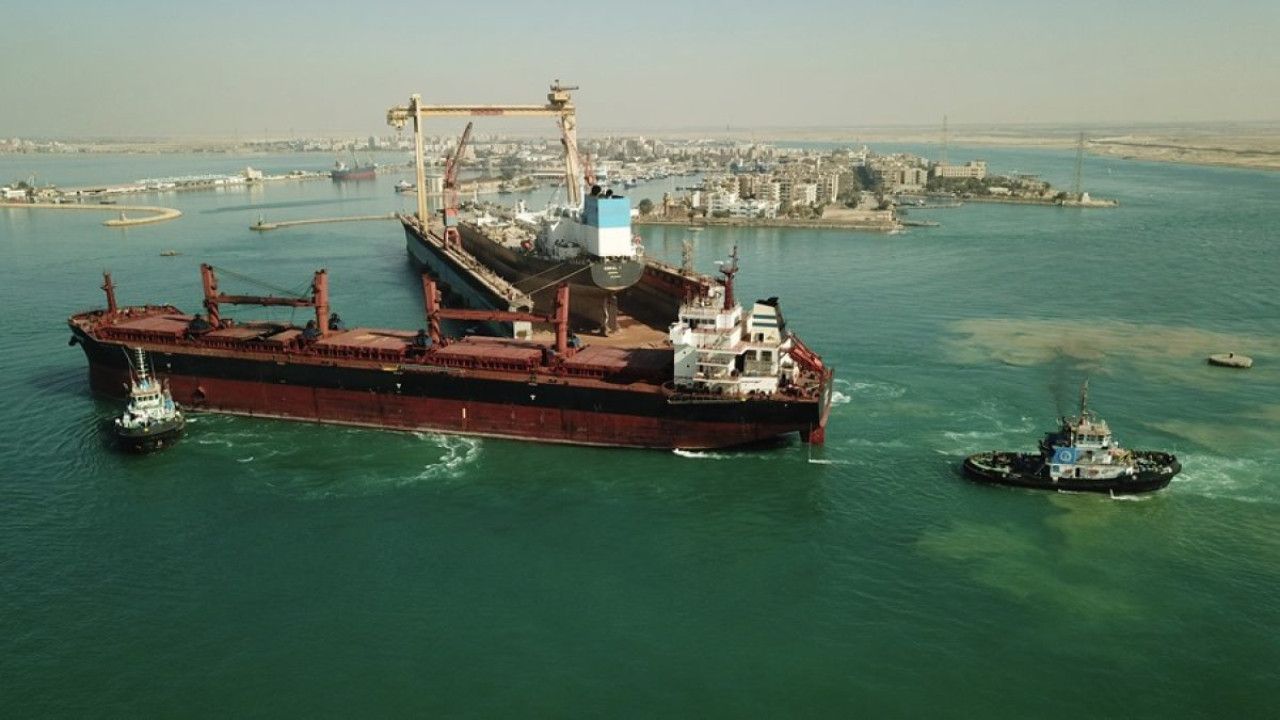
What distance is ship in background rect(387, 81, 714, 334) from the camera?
1430 inches

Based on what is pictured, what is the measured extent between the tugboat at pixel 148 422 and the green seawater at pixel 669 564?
2.92 ft

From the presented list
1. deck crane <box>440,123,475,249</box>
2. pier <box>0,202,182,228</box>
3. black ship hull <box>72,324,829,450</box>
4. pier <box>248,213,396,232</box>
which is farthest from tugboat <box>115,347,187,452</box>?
pier <box>0,202,182,228</box>

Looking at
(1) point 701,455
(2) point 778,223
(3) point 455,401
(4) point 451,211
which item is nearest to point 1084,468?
(1) point 701,455

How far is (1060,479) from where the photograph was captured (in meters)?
23.4

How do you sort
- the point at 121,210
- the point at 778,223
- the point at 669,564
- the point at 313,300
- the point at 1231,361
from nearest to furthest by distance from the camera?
the point at 669,564 → the point at 313,300 → the point at 1231,361 → the point at 778,223 → the point at 121,210

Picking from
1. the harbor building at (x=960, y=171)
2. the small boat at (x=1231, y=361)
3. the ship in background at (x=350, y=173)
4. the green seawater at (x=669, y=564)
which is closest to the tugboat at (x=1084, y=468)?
the green seawater at (x=669, y=564)

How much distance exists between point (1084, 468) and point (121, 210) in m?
112

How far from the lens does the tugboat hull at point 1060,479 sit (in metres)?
23.1

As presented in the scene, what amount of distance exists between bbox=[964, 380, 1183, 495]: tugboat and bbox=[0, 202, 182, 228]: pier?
91.4 m

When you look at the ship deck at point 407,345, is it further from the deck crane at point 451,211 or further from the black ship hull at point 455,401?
the deck crane at point 451,211

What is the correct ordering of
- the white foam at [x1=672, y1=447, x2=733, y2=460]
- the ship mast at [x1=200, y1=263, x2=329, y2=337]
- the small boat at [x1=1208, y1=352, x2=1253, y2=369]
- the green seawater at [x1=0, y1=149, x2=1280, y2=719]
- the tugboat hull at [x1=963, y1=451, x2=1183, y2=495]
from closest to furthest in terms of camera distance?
the green seawater at [x1=0, y1=149, x2=1280, y2=719] → the tugboat hull at [x1=963, y1=451, x2=1183, y2=495] → the white foam at [x1=672, y1=447, x2=733, y2=460] → the ship mast at [x1=200, y1=263, x2=329, y2=337] → the small boat at [x1=1208, y1=352, x2=1253, y2=369]

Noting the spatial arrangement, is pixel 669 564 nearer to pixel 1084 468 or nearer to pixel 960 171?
pixel 1084 468

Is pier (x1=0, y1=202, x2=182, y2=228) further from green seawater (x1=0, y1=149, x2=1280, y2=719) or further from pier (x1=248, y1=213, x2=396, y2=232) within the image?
green seawater (x1=0, y1=149, x2=1280, y2=719)

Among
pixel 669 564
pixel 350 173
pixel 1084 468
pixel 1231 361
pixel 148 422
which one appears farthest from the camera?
pixel 350 173
